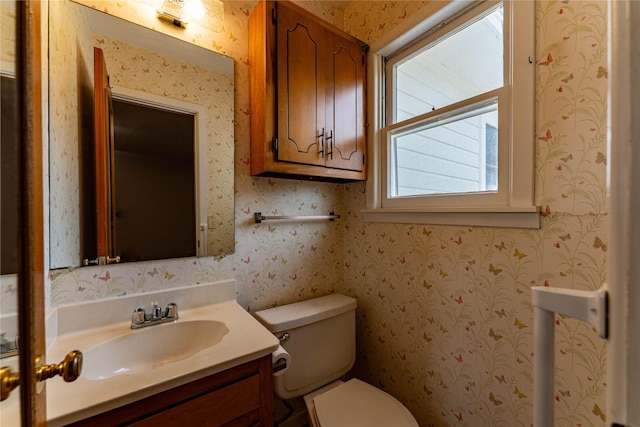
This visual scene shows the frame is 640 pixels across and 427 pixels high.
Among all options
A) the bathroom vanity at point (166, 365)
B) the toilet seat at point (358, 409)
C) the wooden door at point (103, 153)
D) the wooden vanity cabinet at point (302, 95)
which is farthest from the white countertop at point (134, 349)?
the wooden vanity cabinet at point (302, 95)

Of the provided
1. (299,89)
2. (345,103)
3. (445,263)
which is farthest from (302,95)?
(445,263)

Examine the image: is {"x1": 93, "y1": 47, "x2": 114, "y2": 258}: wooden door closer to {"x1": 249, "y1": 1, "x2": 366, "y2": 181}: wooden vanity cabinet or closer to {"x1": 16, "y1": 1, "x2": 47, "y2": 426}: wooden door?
{"x1": 249, "y1": 1, "x2": 366, "y2": 181}: wooden vanity cabinet

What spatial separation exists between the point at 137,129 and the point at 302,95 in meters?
0.71

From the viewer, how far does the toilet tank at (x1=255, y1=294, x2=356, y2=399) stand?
1.23 m

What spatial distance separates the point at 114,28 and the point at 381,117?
1.25 meters

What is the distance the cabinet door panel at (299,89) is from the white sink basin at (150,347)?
783 mm

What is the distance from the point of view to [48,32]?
0.92m

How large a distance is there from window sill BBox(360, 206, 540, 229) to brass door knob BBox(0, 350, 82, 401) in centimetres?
122

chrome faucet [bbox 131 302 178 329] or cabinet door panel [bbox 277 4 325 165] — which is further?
cabinet door panel [bbox 277 4 325 165]

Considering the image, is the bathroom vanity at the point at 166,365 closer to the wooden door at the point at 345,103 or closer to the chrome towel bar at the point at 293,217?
the chrome towel bar at the point at 293,217

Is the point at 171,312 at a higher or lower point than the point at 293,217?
lower

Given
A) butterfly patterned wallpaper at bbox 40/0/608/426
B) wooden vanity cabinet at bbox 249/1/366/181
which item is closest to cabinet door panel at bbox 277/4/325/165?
wooden vanity cabinet at bbox 249/1/366/181

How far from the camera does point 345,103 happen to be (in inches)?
55.8

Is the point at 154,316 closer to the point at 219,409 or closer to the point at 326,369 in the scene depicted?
the point at 219,409
